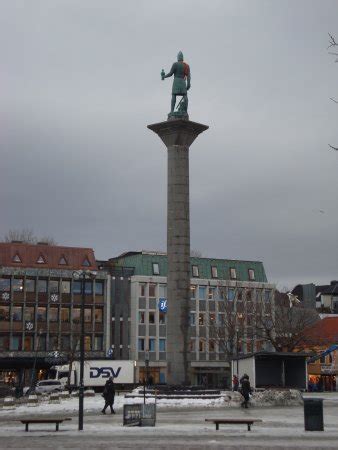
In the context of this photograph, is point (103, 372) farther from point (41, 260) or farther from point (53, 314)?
point (41, 260)

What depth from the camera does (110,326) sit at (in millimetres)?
99312

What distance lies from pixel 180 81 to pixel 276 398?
23353 mm

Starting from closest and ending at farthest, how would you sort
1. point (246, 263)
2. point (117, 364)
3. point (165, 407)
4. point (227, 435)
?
point (227, 435) → point (165, 407) → point (117, 364) → point (246, 263)

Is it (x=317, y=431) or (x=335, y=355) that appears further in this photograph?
(x=335, y=355)

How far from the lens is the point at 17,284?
309 feet

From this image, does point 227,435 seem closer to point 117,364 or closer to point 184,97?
point 184,97

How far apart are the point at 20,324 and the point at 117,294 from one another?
13442mm

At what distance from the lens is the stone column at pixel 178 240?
51.6 meters

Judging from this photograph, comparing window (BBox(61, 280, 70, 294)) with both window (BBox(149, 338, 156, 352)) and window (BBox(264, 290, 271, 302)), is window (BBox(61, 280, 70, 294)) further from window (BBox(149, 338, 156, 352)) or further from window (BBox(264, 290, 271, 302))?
window (BBox(264, 290, 271, 302))

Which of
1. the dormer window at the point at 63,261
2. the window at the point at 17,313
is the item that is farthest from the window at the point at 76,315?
the window at the point at 17,313

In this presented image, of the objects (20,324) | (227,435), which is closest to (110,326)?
(20,324)

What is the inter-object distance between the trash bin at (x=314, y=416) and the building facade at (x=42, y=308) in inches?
2506

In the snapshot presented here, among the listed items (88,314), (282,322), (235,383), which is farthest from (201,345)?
(235,383)

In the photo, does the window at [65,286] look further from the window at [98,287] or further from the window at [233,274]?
the window at [233,274]
